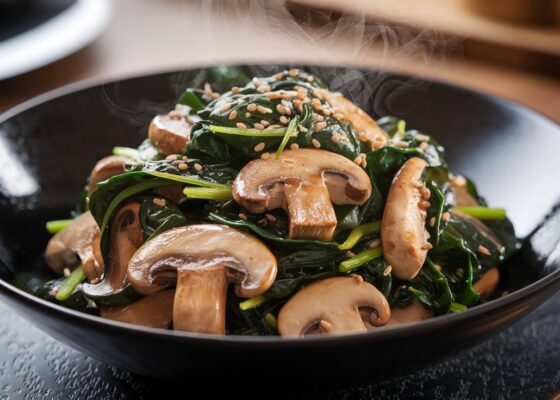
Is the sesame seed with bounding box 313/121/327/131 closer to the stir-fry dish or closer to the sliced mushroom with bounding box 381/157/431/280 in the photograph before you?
the stir-fry dish

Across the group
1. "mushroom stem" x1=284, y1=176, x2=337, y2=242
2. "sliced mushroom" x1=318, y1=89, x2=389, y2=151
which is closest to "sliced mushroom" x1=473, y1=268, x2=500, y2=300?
"sliced mushroom" x1=318, y1=89, x2=389, y2=151

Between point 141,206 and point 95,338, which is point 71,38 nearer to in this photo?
point 141,206

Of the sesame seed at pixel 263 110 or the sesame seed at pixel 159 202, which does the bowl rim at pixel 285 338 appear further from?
the sesame seed at pixel 263 110

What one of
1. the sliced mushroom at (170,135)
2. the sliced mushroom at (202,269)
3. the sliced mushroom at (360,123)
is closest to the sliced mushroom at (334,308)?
the sliced mushroom at (202,269)

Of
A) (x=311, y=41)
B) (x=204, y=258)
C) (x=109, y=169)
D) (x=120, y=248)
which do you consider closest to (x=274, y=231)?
(x=204, y=258)

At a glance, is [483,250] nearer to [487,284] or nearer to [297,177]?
[487,284]

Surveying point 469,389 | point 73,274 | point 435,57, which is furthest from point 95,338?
point 435,57
